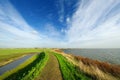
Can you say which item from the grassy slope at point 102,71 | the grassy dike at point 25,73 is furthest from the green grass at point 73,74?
the grassy dike at point 25,73

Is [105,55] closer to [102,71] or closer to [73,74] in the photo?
[102,71]

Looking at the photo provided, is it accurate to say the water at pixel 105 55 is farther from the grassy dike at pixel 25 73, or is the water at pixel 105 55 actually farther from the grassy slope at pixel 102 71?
the grassy dike at pixel 25 73

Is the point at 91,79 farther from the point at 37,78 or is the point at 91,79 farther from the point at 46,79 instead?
the point at 37,78

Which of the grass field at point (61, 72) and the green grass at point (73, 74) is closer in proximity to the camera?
the green grass at point (73, 74)

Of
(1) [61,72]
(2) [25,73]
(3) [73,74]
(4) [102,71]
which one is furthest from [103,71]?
(2) [25,73]

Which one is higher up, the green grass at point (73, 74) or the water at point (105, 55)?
the water at point (105, 55)

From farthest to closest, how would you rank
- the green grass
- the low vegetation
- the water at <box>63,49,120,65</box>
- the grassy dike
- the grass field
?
the water at <box>63,49,120,65</box>
the low vegetation
the grassy dike
the grass field
the green grass

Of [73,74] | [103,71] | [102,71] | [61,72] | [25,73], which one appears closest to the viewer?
[73,74]

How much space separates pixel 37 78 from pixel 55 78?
2298 millimetres

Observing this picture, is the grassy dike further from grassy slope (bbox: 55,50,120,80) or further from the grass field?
grassy slope (bbox: 55,50,120,80)

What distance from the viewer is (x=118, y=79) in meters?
14.9

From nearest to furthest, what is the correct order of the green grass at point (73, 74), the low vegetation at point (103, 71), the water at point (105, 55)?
the green grass at point (73, 74), the low vegetation at point (103, 71), the water at point (105, 55)

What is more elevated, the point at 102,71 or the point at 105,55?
the point at 105,55

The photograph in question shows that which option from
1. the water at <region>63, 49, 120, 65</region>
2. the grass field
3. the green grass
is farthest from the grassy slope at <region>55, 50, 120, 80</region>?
the water at <region>63, 49, 120, 65</region>
